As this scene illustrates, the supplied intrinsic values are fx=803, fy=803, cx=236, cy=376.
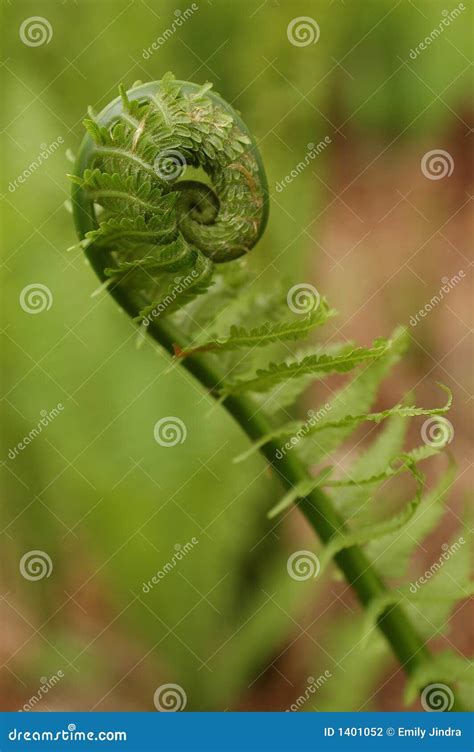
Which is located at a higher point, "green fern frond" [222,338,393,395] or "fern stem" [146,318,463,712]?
"green fern frond" [222,338,393,395]

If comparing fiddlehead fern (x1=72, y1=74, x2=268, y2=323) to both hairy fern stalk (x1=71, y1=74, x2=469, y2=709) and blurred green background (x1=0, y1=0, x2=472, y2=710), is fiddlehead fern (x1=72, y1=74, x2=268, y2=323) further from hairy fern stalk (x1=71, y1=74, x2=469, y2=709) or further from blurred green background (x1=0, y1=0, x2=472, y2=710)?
blurred green background (x1=0, y1=0, x2=472, y2=710)

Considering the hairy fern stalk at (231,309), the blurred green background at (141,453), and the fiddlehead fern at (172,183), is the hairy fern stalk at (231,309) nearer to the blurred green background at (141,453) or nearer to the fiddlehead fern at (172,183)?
the fiddlehead fern at (172,183)

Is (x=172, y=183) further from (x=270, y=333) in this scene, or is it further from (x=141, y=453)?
(x=141, y=453)

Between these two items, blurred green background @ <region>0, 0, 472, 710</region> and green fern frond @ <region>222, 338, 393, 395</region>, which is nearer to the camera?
green fern frond @ <region>222, 338, 393, 395</region>

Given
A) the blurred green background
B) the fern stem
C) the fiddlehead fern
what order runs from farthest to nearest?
1. the blurred green background
2. the fern stem
3. the fiddlehead fern

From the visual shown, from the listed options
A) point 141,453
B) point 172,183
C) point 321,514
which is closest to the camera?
point 172,183

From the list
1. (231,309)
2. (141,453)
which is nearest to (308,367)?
(231,309)

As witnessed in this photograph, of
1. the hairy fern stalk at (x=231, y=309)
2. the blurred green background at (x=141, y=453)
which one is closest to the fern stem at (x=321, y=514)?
the hairy fern stalk at (x=231, y=309)

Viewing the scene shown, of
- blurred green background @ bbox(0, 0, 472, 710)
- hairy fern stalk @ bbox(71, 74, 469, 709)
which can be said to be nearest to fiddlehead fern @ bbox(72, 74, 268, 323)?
hairy fern stalk @ bbox(71, 74, 469, 709)
